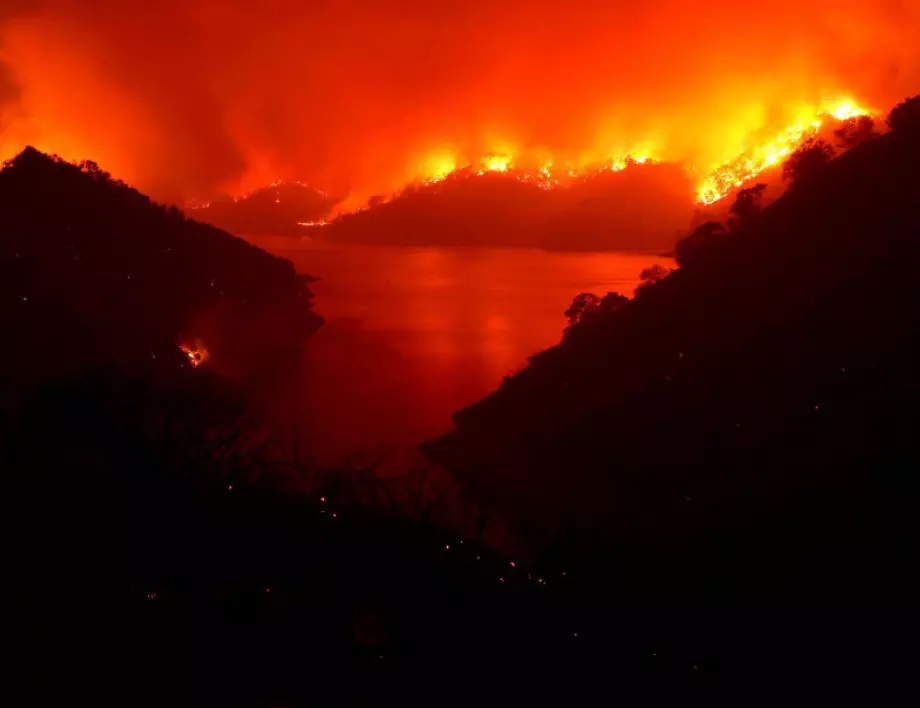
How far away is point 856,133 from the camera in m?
19.7

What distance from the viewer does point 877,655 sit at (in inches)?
271

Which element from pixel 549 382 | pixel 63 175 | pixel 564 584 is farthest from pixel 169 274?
pixel 564 584

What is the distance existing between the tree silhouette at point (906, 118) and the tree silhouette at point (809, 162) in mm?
1605

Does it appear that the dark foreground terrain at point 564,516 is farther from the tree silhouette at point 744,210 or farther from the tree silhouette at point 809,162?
the tree silhouette at point 809,162

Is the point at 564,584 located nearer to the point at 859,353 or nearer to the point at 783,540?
the point at 783,540

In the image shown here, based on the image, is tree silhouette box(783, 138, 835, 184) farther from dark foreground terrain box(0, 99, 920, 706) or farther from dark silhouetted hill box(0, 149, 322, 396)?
dark silhouetted hill box(0, 149, 322, 396)

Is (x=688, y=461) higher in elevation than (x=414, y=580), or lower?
lower

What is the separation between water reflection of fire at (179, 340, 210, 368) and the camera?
24781mm

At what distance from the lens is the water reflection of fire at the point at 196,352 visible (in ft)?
81.3

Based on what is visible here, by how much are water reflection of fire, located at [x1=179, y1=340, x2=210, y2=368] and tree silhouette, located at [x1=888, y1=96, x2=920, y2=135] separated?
2207 centimetres

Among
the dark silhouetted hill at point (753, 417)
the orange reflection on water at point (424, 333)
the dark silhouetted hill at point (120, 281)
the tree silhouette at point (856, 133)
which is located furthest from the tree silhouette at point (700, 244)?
the dark silhouetted hill at point (120, 281)

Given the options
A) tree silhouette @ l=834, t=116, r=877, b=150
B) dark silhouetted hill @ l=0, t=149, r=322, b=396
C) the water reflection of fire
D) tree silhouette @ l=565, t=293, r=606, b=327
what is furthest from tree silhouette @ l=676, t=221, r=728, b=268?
the water reflection of fire

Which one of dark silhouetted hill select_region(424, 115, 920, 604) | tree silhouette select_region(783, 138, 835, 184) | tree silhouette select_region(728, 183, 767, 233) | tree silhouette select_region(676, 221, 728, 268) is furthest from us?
tree silhouette select_region(728, 183, 767, 233)

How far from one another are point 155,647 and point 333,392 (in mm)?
23795
